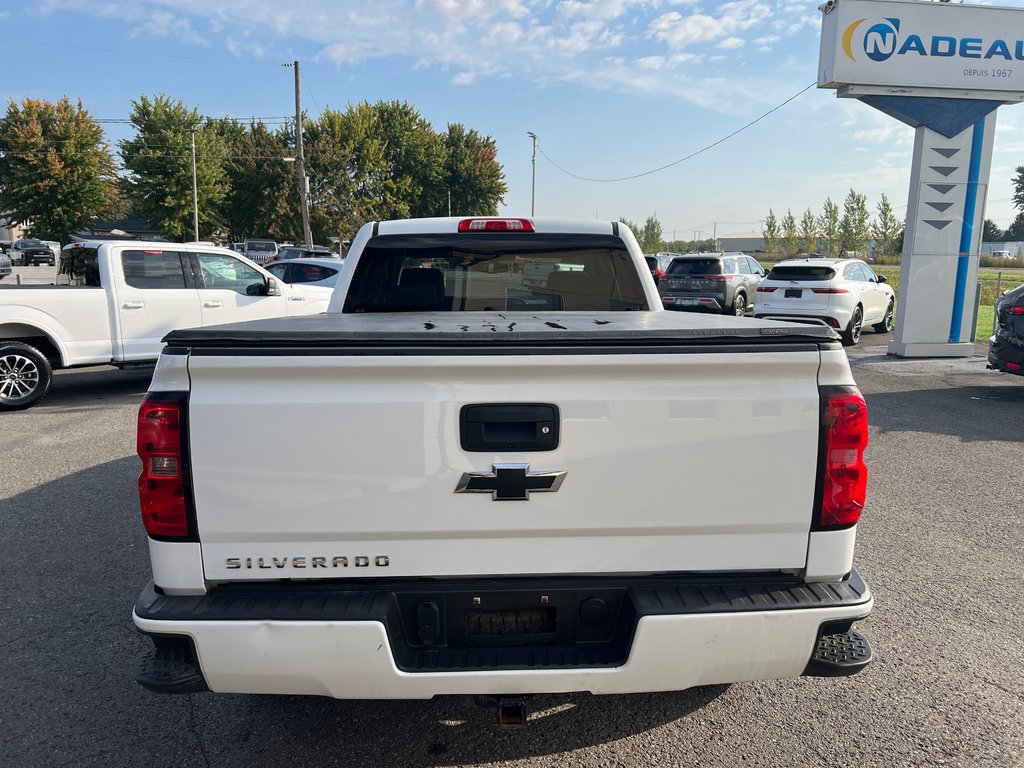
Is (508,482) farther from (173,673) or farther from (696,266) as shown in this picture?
(696,266)

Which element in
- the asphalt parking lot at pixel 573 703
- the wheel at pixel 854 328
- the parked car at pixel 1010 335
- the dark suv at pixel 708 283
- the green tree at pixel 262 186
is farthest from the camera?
the green tree at pixel 262 186

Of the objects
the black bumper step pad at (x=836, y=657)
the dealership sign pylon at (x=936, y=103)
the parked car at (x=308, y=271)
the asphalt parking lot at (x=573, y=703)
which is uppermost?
the dealership sign pylon at (x=936, y=103)

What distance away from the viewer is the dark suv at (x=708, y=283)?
17641mm

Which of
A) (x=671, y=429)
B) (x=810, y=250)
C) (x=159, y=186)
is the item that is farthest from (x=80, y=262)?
(x=810, y=250)

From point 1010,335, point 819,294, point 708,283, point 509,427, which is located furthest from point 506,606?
point 708,283

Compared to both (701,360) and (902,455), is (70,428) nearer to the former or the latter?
(701,360)

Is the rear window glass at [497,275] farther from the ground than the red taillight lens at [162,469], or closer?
farther from the ground

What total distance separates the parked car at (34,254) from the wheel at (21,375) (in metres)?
45.2

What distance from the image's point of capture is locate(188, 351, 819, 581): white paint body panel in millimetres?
2109

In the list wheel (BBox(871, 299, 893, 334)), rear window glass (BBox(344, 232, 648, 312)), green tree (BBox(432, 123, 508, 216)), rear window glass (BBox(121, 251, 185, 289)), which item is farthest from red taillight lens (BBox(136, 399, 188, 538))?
green tree (BBox(432, 123, 508, 216))

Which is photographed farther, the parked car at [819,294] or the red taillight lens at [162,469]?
the parked car at [819,294]

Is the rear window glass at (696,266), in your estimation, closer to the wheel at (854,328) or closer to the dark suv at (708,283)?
the dark suv at (708,283)

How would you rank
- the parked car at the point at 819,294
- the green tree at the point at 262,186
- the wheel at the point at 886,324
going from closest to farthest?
the parked car at the point at 819,294, the wheel at the point at 886,324, the green tree at the point at 262,186

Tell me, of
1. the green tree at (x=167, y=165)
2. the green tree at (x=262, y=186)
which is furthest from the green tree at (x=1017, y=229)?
the green tree at (x=167, y=165)
